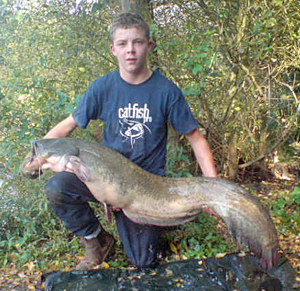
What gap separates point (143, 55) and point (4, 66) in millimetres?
2900

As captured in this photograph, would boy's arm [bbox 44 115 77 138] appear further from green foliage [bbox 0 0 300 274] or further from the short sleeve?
green foliage [bbox 0 0 300 274]

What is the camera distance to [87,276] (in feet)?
8.33

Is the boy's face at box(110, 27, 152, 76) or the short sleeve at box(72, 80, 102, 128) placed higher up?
the boy's face at box(110, 27, 152, 76)

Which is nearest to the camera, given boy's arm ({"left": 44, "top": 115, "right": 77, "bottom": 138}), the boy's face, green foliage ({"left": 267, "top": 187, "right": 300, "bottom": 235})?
the boy's face

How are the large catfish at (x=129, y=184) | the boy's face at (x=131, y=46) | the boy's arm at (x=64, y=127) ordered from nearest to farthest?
the large catfish at (x=129, y=184), the boy's face at (x=131, y=46), the boy's arm at (x=64, y=127)

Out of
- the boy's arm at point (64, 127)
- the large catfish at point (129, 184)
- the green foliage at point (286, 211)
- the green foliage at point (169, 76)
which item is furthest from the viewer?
the green foliage at point (286, 211)

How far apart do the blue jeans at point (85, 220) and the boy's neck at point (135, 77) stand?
792mm

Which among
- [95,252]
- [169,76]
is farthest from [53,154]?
[169,76]

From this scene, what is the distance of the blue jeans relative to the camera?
258 cm

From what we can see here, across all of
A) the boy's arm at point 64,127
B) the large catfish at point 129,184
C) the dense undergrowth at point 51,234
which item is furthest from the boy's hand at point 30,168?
the dense undergrowth at point 51,234

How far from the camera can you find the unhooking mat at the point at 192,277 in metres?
2.33

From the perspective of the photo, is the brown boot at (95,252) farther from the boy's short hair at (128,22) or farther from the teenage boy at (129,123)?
the boy's short hair at (128,22)

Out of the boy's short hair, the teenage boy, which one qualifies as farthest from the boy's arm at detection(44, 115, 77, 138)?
the boy's short hair

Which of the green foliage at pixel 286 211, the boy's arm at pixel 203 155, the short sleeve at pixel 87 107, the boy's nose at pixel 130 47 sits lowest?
the green foliage at pixel 286 211
